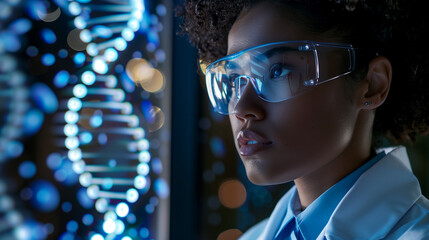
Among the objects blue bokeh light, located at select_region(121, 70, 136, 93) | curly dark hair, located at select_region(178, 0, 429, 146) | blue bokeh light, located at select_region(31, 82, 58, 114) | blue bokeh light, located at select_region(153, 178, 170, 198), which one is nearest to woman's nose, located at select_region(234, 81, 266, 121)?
curly dark hair, located at select_region(178, 0, 429, 146)

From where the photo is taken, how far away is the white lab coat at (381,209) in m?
0.85

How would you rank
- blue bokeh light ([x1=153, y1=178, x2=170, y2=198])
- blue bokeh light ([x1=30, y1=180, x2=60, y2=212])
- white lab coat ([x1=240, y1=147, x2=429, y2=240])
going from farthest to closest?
blue bokeh light ([x1=153, y1=178, x2=170, y2=198])
blue bokeh light ([x1=30, y1=180, x2=60, y2=212])
white lab coat ([x1=240, y1=147, x2=429, y2=240])

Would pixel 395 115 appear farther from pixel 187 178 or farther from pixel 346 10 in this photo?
pixel 187 178

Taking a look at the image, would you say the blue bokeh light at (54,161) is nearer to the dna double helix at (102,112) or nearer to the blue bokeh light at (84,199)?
the dna double helix at (102,112)

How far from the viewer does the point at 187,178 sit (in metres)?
1.73

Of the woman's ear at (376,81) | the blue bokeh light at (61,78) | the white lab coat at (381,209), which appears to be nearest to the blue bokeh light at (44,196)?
the blue bokeh light at (61,78)

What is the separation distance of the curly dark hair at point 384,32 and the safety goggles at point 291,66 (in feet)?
0.23

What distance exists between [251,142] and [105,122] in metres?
0.62

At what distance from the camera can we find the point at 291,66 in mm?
908

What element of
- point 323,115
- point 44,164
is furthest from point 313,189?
point 44,164

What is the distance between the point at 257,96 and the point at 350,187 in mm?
354

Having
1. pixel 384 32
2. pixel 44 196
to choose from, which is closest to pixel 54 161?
pixel 44 196

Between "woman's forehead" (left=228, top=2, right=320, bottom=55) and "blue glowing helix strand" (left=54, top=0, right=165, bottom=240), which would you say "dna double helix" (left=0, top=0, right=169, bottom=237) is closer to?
"blue glowing helix strand" (left=54, top=0, right=165, bottom=240)

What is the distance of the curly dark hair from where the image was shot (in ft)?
3.15
